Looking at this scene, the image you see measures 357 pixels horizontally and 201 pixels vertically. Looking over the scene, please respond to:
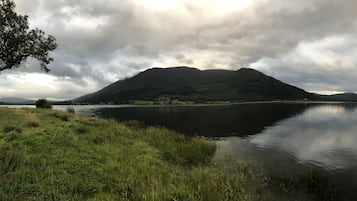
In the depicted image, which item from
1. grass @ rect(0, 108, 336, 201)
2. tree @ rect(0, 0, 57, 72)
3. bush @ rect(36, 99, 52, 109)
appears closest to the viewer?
grass @ rect(0, 108, 336, 201)

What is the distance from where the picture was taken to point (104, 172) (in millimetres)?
14305

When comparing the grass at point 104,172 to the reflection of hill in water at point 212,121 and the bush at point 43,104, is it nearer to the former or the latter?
the reflection of hill in water at point 212,121

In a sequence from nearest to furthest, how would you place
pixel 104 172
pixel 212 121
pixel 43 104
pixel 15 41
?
pixel 104 172, pixel 15 41, pixel 43 104, pixel 212 121

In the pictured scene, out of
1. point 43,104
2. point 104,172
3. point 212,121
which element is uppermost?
point 43,104

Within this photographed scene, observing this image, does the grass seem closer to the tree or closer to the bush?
the tree

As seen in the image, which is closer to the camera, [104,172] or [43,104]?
[104,172]

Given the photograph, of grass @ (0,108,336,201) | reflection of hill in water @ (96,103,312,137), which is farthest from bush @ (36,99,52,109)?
grass @ (0,108,336,201)

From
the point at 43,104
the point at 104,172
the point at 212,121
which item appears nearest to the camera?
the point at 104,172

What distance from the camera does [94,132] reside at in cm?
2567

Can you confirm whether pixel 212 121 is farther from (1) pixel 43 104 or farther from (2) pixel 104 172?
(2) pixel 104 172

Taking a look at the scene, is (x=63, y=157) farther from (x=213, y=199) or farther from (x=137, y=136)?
(x=137, y=136)

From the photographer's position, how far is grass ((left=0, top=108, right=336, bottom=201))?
10.9 m

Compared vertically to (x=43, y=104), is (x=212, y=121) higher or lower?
lower

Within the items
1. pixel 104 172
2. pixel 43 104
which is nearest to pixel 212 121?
pixel 43 104
